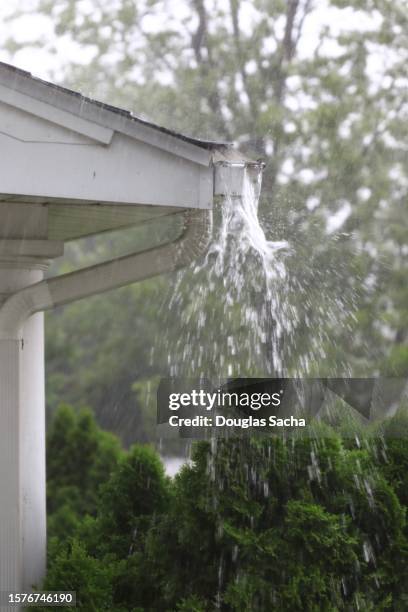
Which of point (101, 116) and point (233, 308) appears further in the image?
point (233, 308)

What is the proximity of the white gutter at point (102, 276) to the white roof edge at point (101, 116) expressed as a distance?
0.58 metres

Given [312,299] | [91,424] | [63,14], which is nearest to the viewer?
[91,424]

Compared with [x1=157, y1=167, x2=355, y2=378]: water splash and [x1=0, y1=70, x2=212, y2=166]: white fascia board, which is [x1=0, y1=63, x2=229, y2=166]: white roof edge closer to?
[x1=0, y1=70, x2=212, y2=166]: white fascia board

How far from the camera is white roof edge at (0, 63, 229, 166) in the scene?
9.74ft

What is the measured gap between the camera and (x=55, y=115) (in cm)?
300

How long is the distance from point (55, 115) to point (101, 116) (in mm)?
176

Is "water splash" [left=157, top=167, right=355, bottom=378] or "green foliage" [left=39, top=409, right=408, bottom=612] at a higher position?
"water splash" [left=157, top=167, right=355, bottom=378]

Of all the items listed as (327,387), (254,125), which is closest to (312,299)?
(254,125)

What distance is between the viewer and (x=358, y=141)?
428 inches

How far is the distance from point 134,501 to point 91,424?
4238mm

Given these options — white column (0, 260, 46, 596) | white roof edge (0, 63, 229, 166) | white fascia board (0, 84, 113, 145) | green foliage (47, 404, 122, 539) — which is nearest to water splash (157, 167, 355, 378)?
green foliage (47, 404, 122, 539)

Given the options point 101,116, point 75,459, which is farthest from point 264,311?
point 101,116

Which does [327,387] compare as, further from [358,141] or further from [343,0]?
[343,0]

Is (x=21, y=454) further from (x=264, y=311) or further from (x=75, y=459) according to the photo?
(x=264, y=311)
